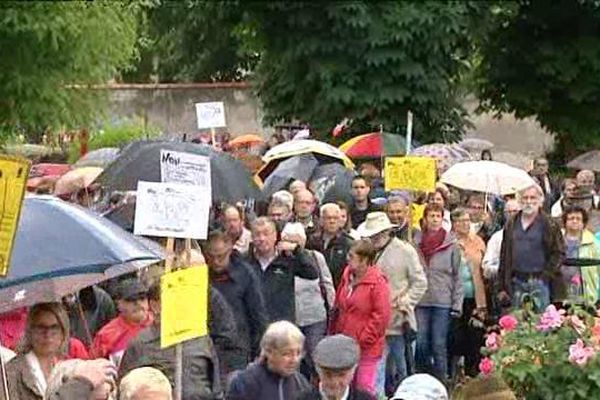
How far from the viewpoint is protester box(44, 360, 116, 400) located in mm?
6531

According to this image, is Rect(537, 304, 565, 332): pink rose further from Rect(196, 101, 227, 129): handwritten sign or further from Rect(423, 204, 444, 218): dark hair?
Rect(196, 101, 227, 129): handwritten sign

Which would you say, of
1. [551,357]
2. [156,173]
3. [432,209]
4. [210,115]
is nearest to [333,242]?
[432,209]

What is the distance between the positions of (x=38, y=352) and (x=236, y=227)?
4.36m

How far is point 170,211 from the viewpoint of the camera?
322 inches

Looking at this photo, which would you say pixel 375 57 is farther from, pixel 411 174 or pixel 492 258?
pixel 492 258

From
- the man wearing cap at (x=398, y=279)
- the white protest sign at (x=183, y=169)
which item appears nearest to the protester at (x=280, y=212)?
the man wearing cap at (x=398, y=279)

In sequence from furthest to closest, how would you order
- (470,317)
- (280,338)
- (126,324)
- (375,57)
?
(375,57) < (470,317) < (126,324) < (280,338)

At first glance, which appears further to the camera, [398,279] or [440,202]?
[440,202]

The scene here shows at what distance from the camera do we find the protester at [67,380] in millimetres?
6531

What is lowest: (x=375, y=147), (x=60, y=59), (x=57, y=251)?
(x=57, y=251)

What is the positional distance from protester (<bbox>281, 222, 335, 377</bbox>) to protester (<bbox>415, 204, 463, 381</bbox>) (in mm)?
1309

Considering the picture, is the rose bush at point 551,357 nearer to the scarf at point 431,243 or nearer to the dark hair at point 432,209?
the scarf at point 431,243

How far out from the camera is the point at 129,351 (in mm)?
8375

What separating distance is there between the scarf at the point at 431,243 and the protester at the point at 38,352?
18.0 feet
